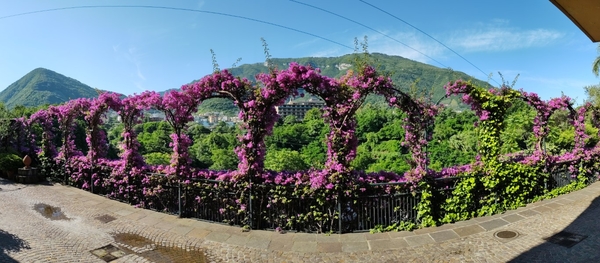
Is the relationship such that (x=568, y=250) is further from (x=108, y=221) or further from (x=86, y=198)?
(x=86, y=198)

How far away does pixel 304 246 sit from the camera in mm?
6145

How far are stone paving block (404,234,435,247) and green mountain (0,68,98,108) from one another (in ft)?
429

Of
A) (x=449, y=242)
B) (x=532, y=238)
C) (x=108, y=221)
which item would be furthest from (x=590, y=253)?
(x=108, y=221)

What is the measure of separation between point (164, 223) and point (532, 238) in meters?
7.83

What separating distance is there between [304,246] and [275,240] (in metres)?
0.68

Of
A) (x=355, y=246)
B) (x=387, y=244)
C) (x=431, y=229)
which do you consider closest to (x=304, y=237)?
(x=355, y=246)

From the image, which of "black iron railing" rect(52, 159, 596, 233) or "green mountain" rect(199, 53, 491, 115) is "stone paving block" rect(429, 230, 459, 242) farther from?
"green mountain" rect(199, 53, 491, 115)

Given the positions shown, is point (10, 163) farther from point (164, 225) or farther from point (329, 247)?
point (329, 247)

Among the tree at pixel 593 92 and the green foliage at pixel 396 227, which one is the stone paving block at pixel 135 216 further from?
the tree at pixel 593 92

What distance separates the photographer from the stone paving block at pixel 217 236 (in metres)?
6.51

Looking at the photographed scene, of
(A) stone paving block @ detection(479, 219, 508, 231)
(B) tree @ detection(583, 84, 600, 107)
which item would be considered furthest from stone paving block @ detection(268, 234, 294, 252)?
(B) tree @ detection(583, 84, 600, 107)

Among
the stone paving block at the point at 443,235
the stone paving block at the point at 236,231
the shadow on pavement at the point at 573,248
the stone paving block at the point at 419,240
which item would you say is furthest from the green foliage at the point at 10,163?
the shadow on pavement at the point at 573,248

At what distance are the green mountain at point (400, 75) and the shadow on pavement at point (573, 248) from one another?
3.66 m

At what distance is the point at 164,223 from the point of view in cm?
744
